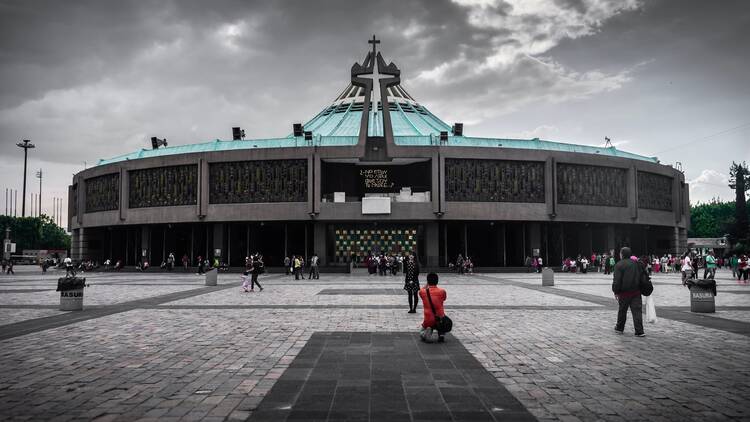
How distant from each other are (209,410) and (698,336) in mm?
9563

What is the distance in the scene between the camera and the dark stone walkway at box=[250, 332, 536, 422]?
17.7 ft

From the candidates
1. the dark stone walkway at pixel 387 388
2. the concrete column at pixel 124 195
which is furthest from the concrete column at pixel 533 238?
the dark stone walkway at pixel 387 388

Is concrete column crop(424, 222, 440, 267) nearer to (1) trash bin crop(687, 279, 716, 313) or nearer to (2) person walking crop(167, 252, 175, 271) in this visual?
(2) person walking crop(167, 252, 175, 271)

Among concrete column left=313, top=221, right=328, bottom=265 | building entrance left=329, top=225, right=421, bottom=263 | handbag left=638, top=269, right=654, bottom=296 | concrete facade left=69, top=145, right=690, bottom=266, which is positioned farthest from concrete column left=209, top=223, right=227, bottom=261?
handbag left=638, top=269, right=654, bottom=296

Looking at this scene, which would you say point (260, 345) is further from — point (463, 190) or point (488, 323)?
point (463, 190)

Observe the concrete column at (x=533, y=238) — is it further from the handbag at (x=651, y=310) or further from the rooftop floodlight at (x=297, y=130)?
the handbag at (x=651, y=310)

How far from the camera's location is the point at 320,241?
45.5 meters

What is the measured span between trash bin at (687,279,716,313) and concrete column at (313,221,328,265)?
33620 millimetres

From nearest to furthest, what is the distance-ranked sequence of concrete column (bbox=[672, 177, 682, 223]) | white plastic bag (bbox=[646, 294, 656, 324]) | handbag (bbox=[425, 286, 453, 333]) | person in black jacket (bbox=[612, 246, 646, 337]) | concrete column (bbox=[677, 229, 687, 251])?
handbag (bbox=[425, 286, 453, 333])
person in black jacket (bbox=[612, 246, 646, 337])
white plastic bag (bbox=[646, 294, 656, 324])
concrete column (bbox=[672, 177, 682, 223])
concrete column (bbox=[677, 229, 687, 251])

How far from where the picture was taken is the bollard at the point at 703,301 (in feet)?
46.9

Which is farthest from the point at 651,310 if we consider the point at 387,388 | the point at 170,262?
the point at 170,262

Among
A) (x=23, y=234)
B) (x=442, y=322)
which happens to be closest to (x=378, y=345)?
(x=442, y=322)

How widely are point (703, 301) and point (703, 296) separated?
14 centimetres

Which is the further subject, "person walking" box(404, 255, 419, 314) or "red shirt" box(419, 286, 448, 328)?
"person walking" box(404, 255, 419, 314)
